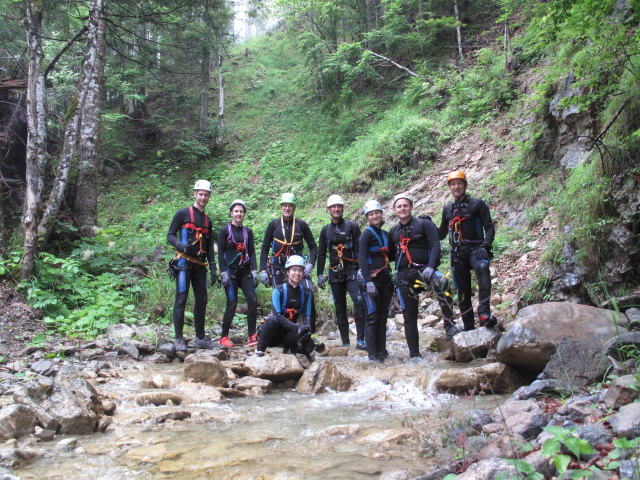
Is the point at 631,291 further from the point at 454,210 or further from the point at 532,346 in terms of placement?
the point at 454,210

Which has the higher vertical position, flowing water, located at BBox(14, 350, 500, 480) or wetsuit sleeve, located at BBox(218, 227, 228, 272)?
wetsuit sleeve, located at BBox(218, 227, 228, 272)

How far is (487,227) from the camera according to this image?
255 inches

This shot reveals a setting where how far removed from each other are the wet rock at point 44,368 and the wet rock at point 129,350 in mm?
1147

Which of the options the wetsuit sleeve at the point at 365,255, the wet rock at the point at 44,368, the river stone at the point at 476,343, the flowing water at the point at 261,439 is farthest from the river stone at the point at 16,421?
the river stone at the point at 476,343

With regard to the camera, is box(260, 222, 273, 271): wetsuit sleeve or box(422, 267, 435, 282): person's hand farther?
box(260, 222, 273, 271): wetsuit sleeve

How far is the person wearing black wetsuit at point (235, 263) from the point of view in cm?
748

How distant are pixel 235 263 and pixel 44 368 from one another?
9.93 ft

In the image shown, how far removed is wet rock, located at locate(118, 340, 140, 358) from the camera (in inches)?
263

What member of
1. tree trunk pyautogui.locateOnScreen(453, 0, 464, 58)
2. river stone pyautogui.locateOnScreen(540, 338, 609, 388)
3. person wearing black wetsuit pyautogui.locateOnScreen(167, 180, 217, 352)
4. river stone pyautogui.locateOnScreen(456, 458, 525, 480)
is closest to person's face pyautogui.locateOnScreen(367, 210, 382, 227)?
person wearing black wetsuit pyautogui.locateOnScreen(167, 180, 217, 352)

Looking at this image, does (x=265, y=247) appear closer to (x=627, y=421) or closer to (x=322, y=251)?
(x=322, y=251)

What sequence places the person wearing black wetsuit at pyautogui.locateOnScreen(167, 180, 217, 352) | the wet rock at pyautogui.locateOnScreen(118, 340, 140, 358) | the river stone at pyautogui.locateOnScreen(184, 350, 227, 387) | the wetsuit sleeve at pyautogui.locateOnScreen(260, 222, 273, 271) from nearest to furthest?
1. the river stone at pyautogui.locateOnScreen(184, 350, 227, 387)
2. the wet rock at pyautogui.locateOnScreen(118, 340, 140, 358)
3. the person wearing black wetsuit at pyautogui.locateOnScreen(167, 180, 217, 352)
4. the wetsuit sleeve at pyautogui.locateOnScreen(260, 222, 273, 271)

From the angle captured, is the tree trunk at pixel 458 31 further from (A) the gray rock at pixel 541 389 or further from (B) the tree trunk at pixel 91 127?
(A) the gray rock at pixel 541 389

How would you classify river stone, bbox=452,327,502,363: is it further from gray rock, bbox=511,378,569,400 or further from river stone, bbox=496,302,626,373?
gray rock, bbox=511,378,569,400

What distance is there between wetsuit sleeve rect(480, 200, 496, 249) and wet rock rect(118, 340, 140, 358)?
5.15 meters
